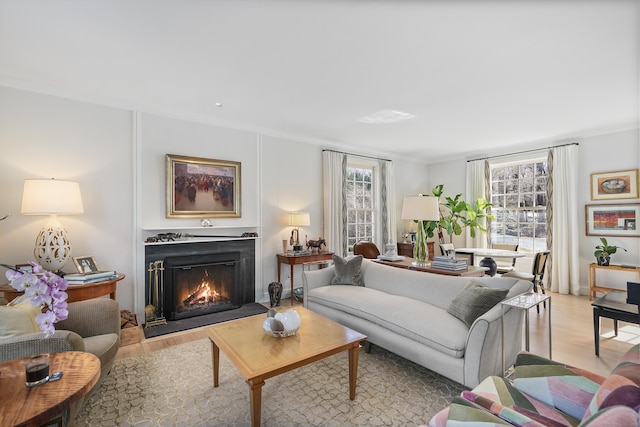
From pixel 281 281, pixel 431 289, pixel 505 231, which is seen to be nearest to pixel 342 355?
pixel 431 289

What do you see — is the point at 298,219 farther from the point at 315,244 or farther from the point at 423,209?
the point at 423,209

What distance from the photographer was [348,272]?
146 inches

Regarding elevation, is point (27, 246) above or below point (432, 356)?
above

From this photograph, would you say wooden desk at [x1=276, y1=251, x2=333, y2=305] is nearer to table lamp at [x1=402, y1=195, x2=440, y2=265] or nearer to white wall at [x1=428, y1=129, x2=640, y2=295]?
table lamp at [x1=402, y1=195, x2=440, y2=265]

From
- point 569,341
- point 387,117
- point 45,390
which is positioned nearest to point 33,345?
point 45,390

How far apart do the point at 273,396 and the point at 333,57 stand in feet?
9.24

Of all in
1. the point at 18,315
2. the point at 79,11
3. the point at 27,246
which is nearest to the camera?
the point at 18,315

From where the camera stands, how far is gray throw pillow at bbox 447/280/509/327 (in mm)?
2217

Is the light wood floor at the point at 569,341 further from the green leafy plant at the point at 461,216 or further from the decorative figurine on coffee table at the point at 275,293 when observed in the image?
the green leafy plant at the point at 461,216

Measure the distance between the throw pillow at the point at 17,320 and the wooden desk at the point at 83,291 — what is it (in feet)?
3.26

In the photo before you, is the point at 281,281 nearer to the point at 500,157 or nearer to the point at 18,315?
the point at 18,315

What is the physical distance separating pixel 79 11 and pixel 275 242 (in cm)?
352

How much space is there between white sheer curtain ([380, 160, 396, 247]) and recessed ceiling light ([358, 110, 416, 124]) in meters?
2.07

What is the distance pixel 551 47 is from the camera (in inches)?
95.4
